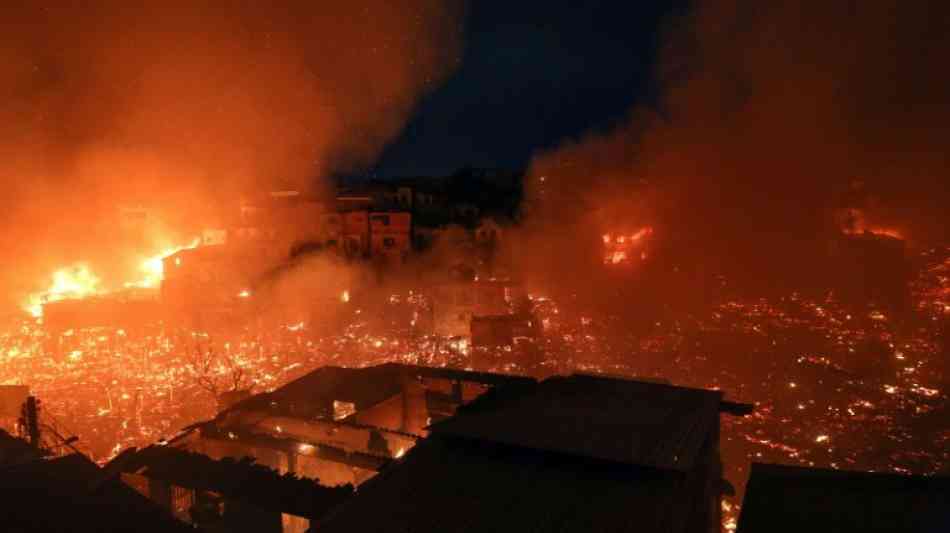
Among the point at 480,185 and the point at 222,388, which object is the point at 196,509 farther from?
the point at 480,185

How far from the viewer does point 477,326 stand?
48.1ft

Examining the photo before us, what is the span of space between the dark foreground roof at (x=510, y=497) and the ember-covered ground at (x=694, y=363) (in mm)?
5292

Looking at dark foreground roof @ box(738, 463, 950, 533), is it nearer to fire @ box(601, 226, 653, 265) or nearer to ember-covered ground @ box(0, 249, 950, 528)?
ember-covered ground @ box(0, 249, 950, 528)

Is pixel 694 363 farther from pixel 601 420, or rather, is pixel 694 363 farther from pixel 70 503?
pixel 70 503

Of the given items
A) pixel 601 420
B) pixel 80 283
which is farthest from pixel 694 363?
pixel 80 283

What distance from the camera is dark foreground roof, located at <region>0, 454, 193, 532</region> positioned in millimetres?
4875

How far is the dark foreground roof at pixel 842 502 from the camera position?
4.19 m

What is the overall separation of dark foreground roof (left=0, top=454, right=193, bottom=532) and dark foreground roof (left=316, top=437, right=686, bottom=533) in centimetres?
170

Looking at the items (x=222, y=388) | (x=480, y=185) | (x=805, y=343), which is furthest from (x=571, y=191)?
(x=222, y=388)

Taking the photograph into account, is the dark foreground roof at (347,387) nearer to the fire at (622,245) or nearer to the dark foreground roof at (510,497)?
the dark foreground roof at (510,497)

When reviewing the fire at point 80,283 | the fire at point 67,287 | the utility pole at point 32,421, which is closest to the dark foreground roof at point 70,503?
the utility pole at point 32,421

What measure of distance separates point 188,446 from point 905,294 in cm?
1541

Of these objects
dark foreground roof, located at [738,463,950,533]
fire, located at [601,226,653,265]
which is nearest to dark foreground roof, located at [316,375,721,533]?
dark foreground roof, located at [738,463,950,533]

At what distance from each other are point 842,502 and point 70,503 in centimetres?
606
